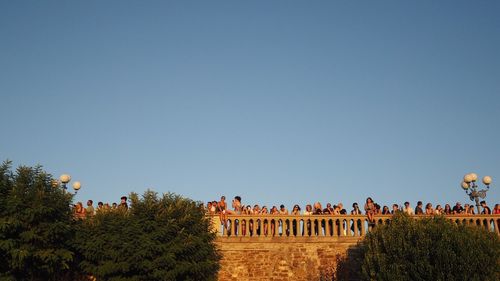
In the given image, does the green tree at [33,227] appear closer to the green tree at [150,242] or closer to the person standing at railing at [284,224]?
the green tree at [150,242]

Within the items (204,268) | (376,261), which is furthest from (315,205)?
(204,268)

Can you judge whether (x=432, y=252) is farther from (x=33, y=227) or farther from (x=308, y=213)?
(x=33, y=227)

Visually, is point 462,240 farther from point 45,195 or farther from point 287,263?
point 45,195

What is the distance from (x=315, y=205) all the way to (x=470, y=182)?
6.98 m

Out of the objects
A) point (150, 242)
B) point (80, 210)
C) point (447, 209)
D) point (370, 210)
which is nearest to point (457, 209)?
point (447, 209)

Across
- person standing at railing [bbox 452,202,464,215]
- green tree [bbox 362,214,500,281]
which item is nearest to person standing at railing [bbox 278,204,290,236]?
green tree [bbox 362,214,500,281]

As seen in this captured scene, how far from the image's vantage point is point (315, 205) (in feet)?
81.7

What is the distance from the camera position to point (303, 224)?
24500mm

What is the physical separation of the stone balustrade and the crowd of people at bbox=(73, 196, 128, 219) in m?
3.89

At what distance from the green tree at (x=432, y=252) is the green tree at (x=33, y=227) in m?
11.5

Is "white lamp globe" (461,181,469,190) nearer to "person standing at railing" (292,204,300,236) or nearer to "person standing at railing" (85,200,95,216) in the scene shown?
"person standing at railing" (292,204,300,236)

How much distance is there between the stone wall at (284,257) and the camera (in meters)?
23.9

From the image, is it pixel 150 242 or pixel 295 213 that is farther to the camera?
pixel 295 213

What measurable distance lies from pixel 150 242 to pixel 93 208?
5.10 m
